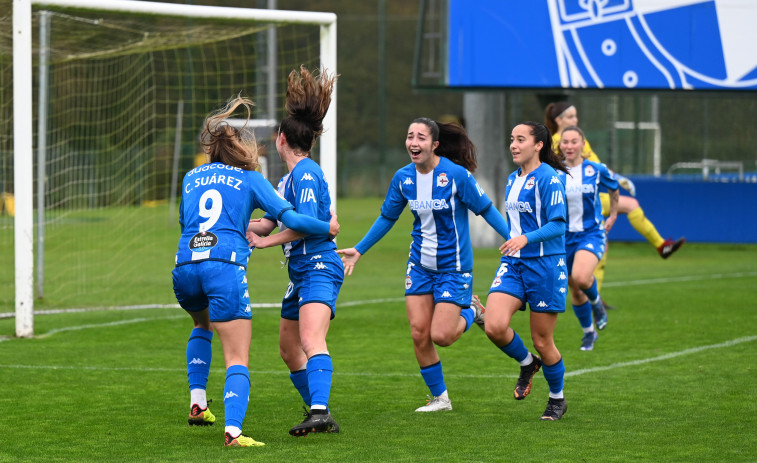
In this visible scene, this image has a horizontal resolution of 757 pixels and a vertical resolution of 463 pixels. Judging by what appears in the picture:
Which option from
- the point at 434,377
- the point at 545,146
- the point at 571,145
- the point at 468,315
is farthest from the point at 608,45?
the point at 434,377

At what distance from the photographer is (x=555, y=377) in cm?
707

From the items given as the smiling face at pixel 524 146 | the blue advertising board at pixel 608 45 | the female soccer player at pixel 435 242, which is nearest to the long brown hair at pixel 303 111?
the female soccer player at pixel 435 242

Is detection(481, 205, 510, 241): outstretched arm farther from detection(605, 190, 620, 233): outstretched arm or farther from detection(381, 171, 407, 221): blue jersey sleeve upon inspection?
detection(605, 190, 620, 233): outstretched arm

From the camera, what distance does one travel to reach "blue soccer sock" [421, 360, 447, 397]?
7336mm

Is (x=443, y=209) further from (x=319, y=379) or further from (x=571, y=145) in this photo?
(x=571, y=145)

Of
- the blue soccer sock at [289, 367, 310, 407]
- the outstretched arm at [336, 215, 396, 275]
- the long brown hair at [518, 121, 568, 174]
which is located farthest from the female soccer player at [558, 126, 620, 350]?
the blue soccer sock at [289, 367, 310, 407]

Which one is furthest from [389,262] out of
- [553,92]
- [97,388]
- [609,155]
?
[97,388]

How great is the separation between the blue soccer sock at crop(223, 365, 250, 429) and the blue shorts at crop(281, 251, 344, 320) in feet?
2.14

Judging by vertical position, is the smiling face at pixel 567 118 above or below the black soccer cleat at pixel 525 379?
above

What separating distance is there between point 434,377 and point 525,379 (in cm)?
60

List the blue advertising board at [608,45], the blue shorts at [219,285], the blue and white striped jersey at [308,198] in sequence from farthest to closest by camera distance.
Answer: the blue advertising board at [608,45] < the blue and white striped jersey at [308,198] < the blue shorts at [219,285]

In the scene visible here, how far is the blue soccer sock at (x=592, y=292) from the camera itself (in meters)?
10.1

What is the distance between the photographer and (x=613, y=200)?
11.0 meters

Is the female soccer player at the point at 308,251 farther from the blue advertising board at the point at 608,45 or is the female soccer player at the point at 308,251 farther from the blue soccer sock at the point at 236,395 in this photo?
the blue advertising board at the point at 608,45
